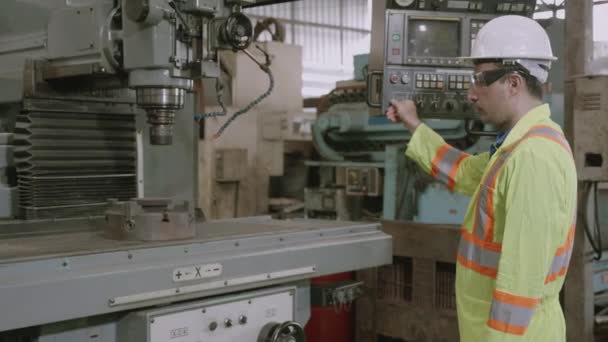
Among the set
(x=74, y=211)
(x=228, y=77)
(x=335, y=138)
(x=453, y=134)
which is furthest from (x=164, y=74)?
(x=228, y=77)

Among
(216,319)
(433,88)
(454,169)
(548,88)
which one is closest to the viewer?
(216,319)

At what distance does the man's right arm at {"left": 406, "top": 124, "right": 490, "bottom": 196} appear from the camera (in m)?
1.94

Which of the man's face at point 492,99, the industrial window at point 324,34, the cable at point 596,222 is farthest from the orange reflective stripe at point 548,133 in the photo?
the industrial window at point 324,34

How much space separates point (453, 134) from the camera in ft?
9.93

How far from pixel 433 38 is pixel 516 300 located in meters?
1.15

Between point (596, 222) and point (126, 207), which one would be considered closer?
point (126, 207)

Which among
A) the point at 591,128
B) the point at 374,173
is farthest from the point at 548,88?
the point at 374,173

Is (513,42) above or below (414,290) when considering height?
above

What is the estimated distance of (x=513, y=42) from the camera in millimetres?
1635

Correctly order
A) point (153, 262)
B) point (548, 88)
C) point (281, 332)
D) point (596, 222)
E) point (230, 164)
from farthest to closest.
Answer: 1. point (230, 164)
2. point (548, 88)
3. point (596, 222)
4. point (281, 332)
5. point (153, 262)

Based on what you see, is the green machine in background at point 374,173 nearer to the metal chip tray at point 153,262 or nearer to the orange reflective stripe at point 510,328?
the metal chip tray at point 153,262

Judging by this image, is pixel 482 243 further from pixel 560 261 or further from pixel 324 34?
pixel 324 34

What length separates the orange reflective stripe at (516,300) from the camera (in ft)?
4.69

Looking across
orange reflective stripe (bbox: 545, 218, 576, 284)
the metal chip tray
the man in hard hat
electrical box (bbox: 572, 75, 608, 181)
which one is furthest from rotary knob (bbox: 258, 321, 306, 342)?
electrical box (bbox: 572, 75, 608, 181)
